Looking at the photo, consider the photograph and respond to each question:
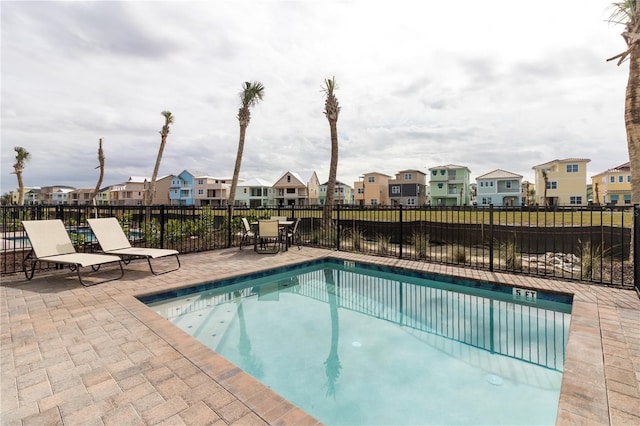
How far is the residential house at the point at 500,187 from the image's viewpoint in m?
41.1

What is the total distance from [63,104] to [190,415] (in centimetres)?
1110

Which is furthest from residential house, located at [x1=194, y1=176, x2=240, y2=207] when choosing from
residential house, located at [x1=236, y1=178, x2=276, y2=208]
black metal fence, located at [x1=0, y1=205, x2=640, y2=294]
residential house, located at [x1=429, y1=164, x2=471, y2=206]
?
black metal fence, located at [x1=0, y1=205, x2=640, y2=294]

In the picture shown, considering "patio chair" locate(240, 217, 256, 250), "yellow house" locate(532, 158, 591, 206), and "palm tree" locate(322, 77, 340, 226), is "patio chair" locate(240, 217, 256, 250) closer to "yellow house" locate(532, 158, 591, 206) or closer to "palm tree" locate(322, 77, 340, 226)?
"palm tree" locate(322, 77, 340, 226)

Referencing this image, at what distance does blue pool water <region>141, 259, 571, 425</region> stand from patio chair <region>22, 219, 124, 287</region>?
4.62ft

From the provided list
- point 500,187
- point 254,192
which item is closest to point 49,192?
point 254,192

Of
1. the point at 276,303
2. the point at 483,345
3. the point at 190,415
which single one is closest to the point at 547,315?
the point at 483,345

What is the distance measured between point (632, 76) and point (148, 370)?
11.1 metres

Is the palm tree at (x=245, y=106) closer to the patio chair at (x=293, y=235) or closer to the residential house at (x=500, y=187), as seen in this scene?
the patio chair at (x=293, y=235)

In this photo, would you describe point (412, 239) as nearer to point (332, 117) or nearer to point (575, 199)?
point (332, 117)

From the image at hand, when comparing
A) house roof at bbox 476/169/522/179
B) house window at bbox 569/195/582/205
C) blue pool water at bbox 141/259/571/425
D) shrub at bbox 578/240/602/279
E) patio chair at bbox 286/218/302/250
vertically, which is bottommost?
blue pool water at bbox 141/259/571/425

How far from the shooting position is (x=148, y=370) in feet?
8.46

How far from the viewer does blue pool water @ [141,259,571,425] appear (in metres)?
2.73

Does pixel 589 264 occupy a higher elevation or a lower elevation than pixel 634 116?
lower

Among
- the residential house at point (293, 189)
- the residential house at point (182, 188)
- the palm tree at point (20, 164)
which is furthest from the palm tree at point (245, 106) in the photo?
the residential house at point (182, 188)
